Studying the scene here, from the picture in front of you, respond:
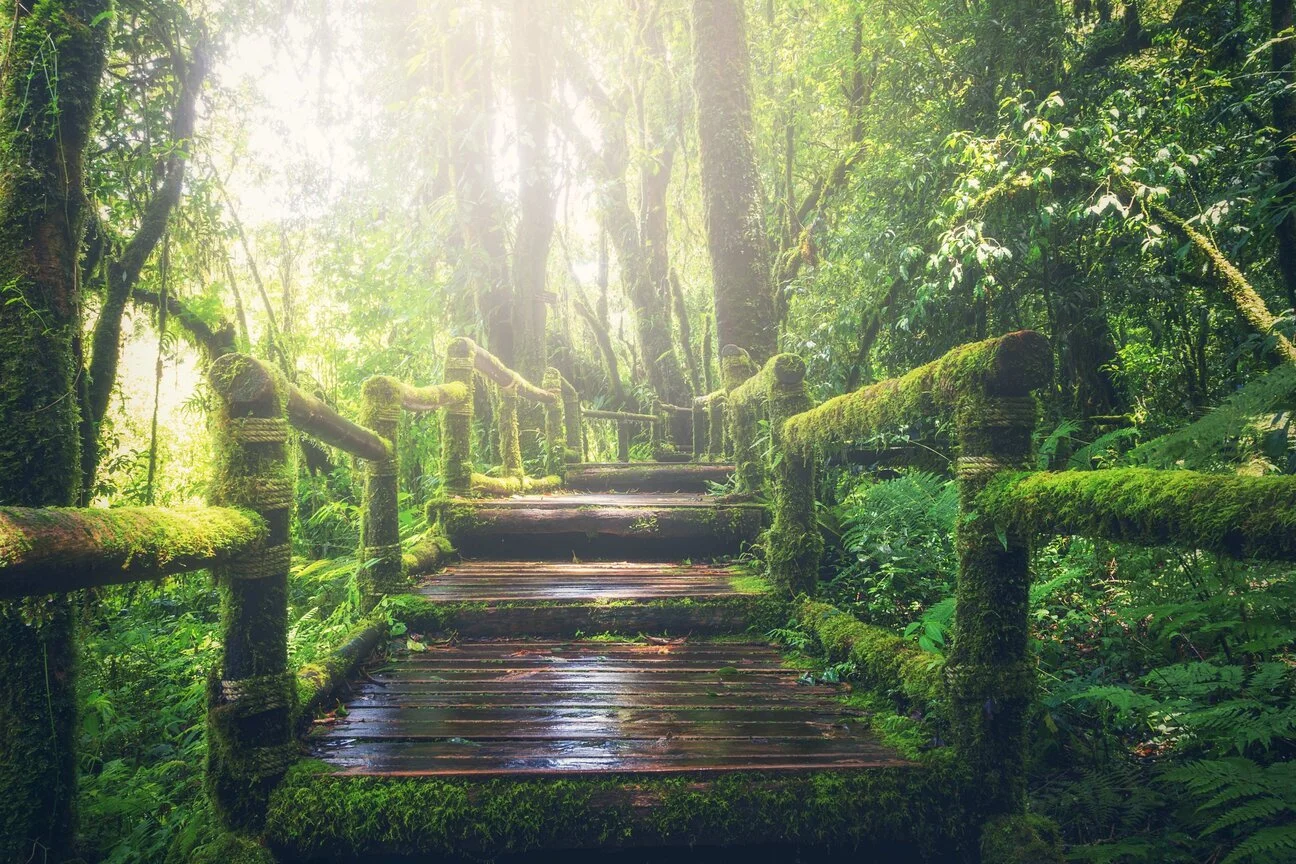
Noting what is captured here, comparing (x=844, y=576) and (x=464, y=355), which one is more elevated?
(x=464, y=355)

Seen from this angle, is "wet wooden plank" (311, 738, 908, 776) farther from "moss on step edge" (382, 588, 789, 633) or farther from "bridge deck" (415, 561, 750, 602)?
"bridge deck" (415, 561, 750, 602)

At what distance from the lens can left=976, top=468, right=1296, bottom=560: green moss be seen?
1.20m

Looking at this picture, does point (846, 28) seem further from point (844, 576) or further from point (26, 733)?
point (26, 733)

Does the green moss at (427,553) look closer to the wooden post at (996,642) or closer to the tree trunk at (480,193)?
the wooden post at (996,642)

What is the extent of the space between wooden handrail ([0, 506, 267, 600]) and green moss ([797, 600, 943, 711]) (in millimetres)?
2341

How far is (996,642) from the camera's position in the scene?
202cm

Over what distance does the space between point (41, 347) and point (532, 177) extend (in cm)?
820

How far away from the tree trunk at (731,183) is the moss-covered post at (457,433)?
2.95 meters

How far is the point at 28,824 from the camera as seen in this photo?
7.70 feet

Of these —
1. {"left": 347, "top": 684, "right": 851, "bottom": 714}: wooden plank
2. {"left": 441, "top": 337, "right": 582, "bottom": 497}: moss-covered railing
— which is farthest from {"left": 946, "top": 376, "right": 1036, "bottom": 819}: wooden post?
{"left": 441, "top": 337, "right": 582, "bottom": 497}: moss-covered railing

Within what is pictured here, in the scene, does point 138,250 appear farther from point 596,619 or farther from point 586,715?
point 586,715

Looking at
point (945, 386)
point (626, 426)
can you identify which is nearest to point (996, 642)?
point (945, 386)

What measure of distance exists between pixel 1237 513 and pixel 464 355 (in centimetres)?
559

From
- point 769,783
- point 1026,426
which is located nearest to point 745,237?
point 1026,426
